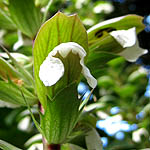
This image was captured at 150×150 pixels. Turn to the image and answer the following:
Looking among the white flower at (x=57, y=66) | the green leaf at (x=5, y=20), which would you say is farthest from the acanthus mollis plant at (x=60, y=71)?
the green leaf at (x=5, y=20)

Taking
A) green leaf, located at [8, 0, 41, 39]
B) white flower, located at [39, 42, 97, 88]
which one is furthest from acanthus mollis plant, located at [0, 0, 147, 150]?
green leaf, located at [8, 0, 41, 39]

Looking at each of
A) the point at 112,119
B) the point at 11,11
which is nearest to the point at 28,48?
the point at 11,11

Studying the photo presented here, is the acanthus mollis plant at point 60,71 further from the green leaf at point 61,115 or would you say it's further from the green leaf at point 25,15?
the green leaf at point 25,15

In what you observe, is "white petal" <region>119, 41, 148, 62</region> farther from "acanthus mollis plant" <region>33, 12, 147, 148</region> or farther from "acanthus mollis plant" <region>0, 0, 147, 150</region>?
"acanthus mollis plant" <region>33, 12, 147, 148</region>

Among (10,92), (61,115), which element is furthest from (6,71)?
(61,115)

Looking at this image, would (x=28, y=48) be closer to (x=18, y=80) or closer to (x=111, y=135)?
(x=18, y=80)

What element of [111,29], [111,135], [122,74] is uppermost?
[111,29]
